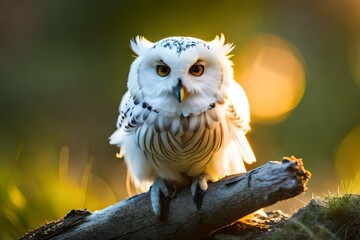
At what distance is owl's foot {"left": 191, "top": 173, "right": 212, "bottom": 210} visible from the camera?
4.48 ft

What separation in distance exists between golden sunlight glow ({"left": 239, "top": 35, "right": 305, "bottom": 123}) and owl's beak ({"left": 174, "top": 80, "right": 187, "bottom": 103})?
6.04 ft

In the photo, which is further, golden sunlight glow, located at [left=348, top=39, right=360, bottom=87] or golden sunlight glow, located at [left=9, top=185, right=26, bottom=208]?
golden sunlight glow, located at [left=348, top=39, right=360, bottom=87]

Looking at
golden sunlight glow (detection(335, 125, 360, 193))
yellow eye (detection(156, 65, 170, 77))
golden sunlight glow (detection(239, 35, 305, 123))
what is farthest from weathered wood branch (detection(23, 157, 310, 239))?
golden sunlight glow (detection(239, 35, 305, 123))

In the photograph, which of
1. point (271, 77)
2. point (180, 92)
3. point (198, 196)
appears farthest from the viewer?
point (271, 77)

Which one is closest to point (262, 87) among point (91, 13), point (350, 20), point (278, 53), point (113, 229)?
point (278, 53)

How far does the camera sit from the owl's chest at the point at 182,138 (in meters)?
1.32

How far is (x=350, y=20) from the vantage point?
12.2 ft

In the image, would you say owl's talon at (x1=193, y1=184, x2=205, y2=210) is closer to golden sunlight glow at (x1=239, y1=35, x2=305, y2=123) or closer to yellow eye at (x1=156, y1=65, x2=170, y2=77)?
yellow eye at (x1=156, y1=65, x2=170, y2=77)

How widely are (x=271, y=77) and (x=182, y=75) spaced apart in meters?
2.08

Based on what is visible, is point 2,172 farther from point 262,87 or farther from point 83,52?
point 83,52

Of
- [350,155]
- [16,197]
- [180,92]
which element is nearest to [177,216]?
[180,92]

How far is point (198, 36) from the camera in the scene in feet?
10.8

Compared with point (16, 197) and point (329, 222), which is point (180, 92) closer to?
point (329, 222)

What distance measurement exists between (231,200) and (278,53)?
2294mm
